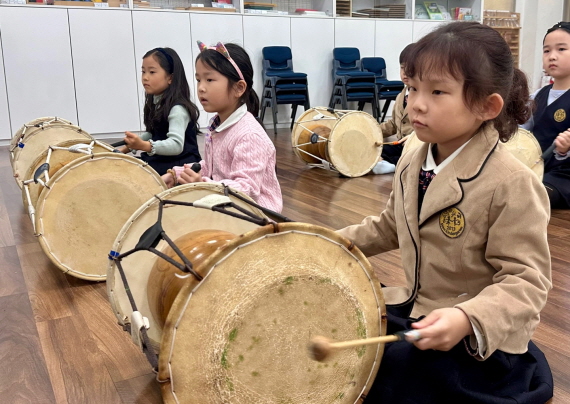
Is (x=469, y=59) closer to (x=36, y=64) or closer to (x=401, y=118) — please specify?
(x=401, y=118)

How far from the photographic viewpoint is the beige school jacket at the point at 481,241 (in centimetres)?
96

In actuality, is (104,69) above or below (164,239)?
above

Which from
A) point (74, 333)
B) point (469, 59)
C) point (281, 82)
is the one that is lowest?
point (74, 333)

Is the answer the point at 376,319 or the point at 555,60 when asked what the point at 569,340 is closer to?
the point at 376,319

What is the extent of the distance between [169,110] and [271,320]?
2080 millimetres

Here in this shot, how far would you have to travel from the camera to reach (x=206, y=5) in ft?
21.1

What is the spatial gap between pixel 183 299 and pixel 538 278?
2.01 ft

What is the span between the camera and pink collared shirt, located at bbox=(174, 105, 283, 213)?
189 cm

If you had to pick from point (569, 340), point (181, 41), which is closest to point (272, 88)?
point (181, 41)

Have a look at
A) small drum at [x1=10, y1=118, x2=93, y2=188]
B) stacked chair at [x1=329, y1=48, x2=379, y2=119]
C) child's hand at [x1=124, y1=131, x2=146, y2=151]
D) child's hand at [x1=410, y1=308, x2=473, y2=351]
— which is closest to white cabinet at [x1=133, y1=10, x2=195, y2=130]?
stacked chair at [x1=329, y1=48, x2=379, y2=119]

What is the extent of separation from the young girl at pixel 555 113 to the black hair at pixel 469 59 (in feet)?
5.97

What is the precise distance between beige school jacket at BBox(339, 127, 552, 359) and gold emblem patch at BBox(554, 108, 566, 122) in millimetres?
1979

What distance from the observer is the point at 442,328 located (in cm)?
89

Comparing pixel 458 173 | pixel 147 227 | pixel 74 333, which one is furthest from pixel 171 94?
pixel 458 173
